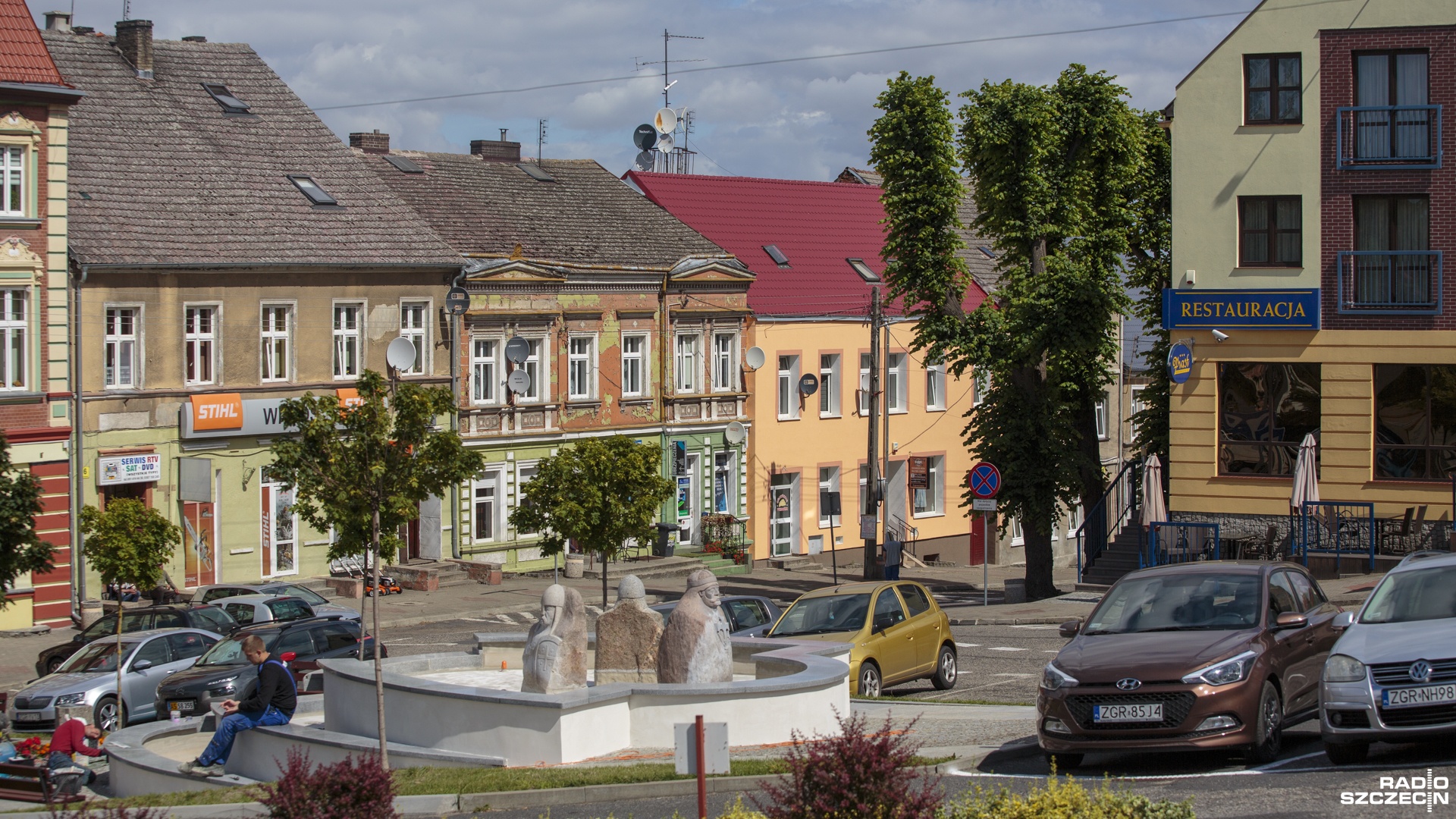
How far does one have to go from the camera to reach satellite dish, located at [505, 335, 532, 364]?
42.0 m

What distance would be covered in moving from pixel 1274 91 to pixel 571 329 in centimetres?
1994

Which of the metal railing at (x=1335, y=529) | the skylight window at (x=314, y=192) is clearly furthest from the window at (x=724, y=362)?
the metal railing at (x=1335, y=529)

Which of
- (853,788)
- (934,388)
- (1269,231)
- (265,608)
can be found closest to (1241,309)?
(1269,231)

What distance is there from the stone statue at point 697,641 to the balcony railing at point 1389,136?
20.4 m

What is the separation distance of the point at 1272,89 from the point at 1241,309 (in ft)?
14.5

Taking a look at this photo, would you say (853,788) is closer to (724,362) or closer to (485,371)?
(485,371)

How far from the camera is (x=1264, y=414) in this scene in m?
32.4

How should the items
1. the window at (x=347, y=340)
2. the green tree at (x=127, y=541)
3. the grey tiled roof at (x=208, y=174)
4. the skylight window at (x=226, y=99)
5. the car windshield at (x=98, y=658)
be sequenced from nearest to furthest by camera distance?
the car windshield at (x=98, y=658), the green tree at (x=127, y=541), the grey tiled roof at (x=208, y=174), the window at (x=347, y=340), the skylight window at (x=226, y=99)

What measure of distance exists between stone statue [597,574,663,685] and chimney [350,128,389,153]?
104 feet

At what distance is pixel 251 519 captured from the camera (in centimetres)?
3762

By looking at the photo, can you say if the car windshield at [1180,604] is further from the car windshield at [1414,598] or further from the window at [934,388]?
the window at [934,388]

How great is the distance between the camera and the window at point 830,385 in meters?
50.9

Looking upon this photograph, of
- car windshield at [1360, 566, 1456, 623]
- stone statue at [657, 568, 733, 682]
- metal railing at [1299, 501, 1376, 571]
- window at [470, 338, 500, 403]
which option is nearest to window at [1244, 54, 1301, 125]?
metal railing at [1299, 501, 1376, 571]

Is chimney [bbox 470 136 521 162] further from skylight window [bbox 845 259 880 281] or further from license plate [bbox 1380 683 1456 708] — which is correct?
license plate [bbox 1380 683 1456 708]
